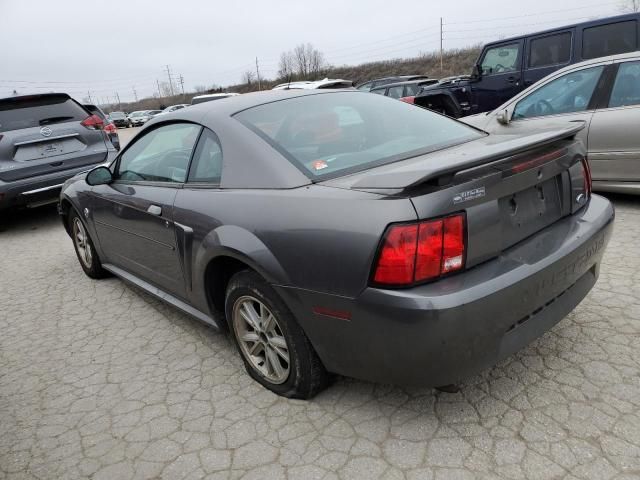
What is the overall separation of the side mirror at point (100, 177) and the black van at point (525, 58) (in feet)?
24.4

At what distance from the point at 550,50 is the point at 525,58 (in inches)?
16.9

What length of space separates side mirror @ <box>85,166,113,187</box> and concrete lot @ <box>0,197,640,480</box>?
1.11 m

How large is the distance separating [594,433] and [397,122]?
184 cm

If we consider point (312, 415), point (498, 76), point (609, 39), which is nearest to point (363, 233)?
point (312, 415)

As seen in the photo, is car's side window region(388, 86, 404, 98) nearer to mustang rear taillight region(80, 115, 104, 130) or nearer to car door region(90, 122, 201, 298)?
mustang rear taillight region(80, 115, 104, 130)

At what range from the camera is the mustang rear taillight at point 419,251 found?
6.11ft

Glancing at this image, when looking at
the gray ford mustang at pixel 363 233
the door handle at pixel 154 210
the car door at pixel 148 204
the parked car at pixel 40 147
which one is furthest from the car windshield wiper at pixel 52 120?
the door handle at pixel 154 210

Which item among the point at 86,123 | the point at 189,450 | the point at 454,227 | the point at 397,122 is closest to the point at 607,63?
the point at 397,122

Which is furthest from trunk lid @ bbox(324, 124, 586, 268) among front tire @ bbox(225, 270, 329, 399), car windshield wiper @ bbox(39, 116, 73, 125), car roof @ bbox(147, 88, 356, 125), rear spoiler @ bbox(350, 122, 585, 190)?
car windshield wiper @ bbox(39, 116, 73, 125)

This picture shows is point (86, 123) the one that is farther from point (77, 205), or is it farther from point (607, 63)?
point (607, 63)

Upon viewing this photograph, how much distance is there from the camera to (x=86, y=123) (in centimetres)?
696

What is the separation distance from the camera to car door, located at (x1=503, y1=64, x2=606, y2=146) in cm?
505

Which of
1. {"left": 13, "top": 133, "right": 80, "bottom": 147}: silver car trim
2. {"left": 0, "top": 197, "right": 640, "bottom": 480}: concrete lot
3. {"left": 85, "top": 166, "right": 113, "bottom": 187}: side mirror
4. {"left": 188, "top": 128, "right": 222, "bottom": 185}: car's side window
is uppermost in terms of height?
{"left": 188, "top": 128, "right": 222, "bottom": 185}: car's side window

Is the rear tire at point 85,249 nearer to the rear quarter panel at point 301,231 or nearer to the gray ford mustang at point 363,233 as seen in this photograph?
the gray ford mustang at point 363,233
